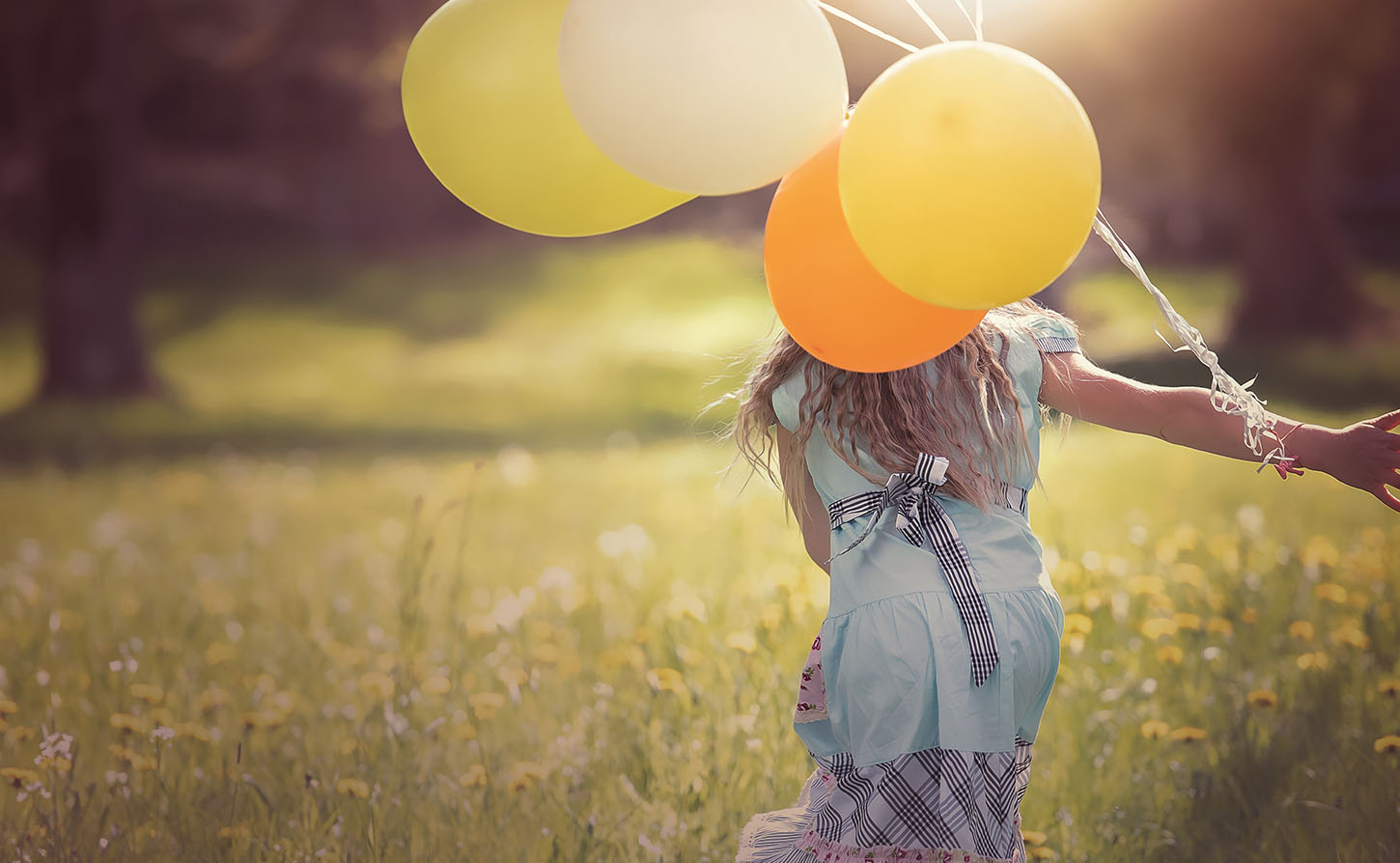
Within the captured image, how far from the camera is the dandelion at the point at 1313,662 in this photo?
112 inches

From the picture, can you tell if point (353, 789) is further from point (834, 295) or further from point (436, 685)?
point (834, 295)

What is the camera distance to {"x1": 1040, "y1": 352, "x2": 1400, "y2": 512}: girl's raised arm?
1759 millimetres

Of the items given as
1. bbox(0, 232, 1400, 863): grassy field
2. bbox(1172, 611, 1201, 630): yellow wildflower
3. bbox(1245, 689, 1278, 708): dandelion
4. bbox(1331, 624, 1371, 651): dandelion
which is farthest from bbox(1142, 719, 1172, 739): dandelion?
bbox(1331, 624, 1371, 651): dandelion

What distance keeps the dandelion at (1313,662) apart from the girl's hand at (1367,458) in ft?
4.05

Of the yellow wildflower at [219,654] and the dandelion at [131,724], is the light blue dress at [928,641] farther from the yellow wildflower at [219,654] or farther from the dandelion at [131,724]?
the yellow wildflower at [219,654]

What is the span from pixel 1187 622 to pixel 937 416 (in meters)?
1.54

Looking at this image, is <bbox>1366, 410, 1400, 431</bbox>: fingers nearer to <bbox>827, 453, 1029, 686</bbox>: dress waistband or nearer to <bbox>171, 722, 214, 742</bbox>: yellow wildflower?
<bbox>827, 453, 1029, 686</bbox>: dress waistband

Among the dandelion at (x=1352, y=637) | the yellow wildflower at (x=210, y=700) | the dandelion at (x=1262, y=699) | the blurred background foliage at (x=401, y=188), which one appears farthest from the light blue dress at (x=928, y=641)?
the blurred background foliage at (x=401, y=188)

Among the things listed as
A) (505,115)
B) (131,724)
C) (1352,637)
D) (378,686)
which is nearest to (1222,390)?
(505,115)

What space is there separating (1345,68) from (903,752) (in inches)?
369

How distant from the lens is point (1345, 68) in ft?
30.2

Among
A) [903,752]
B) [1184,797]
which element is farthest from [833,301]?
[1184,797]

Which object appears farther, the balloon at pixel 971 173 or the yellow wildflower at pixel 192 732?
the yellow wildflower at pixel 192 732

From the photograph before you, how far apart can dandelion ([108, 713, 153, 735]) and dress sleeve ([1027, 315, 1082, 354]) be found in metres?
2.12
